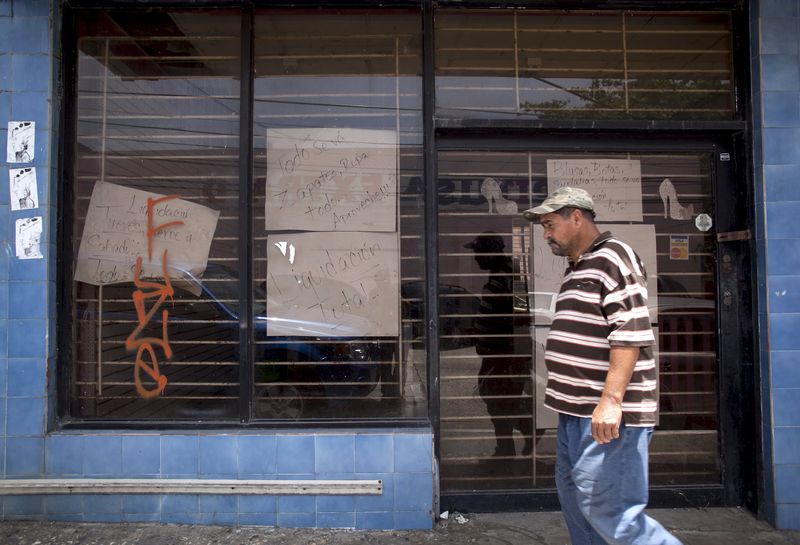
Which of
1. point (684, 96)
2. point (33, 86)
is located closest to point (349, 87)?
point (33, 86)

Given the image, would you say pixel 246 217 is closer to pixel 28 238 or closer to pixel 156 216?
pixel 156 216

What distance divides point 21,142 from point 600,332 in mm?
3690

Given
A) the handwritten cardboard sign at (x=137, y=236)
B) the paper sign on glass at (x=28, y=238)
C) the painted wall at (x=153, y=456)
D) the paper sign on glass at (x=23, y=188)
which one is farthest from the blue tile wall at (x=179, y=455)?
the paper sign on glass at (x=23, y=188)

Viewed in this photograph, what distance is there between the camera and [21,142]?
372 cm

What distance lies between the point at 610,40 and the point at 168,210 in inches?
131

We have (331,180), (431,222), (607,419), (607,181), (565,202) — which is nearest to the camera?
(607,419)

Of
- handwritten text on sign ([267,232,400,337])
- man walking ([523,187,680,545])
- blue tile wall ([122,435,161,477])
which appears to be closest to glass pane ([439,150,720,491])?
handwritten text on sign ([267,232,400,337])

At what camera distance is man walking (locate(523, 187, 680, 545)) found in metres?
2.48

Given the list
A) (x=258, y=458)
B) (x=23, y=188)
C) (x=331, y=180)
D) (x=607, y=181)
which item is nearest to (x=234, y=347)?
(x=258, y=458)

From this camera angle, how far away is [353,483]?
3.64m

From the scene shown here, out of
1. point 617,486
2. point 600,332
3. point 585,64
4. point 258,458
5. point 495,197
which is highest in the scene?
point 585,64

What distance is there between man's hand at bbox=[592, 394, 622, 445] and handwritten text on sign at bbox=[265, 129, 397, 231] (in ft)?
6.43

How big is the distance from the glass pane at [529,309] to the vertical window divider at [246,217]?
4.29 ft

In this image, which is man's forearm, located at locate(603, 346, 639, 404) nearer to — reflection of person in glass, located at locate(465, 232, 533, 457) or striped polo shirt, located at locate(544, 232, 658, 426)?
striped polo shirt, located at locate(544, 232, 658, 426)
